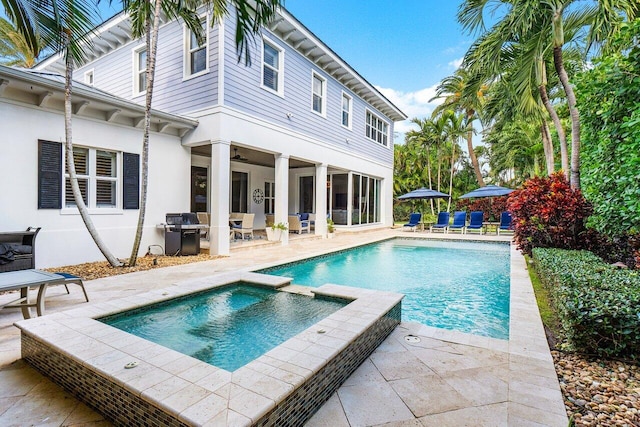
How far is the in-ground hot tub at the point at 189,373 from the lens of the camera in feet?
6.31

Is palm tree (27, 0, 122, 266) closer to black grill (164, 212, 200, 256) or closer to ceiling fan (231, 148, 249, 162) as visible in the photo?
black grill (164, 212, 200, 256)

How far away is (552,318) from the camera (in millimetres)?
4211

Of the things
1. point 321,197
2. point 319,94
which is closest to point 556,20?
point 319,94

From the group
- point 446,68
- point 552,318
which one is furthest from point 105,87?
point 446,68

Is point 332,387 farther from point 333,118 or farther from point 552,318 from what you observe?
point 333,118

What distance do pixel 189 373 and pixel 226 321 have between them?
80.5 inches

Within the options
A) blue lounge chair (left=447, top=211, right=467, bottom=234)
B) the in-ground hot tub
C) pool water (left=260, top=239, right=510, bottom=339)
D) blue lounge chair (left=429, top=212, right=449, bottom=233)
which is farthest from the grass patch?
blue lounge chair (left=429, top=212, right=449, bottom=233)

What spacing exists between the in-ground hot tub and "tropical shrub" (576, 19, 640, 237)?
3.70 metres

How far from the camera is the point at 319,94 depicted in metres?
13.1

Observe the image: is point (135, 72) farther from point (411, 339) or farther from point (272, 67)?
point (411, 339)

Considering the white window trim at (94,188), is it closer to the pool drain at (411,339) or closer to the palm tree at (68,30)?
the palm tree at (68,30)

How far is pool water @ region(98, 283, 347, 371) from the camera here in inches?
137

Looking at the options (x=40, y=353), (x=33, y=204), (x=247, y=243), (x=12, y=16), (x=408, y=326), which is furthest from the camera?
(x=247, y=243)

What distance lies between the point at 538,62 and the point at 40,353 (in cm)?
979
